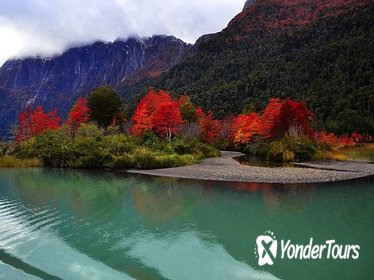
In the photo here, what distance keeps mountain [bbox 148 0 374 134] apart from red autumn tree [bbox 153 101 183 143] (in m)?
39.7

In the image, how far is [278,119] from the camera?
202 feet

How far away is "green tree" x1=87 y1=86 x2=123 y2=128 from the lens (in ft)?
207

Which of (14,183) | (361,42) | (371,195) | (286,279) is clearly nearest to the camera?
(286,279)

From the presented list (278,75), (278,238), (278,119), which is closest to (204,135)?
(278,119)

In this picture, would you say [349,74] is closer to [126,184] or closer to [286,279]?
[126,184]

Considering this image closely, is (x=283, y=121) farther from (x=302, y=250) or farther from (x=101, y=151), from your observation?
(x=302, y=250)

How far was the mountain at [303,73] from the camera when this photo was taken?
97.3m

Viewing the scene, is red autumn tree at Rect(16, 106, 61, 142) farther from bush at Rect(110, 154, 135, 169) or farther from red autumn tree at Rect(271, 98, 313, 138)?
red autumn tree at Rect(271, 98, 313, 138)

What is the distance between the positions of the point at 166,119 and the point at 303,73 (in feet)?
258

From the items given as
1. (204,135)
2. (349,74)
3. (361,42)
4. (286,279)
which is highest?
(361,42)

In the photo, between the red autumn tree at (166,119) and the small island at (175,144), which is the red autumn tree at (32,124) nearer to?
the small island at (175,144)

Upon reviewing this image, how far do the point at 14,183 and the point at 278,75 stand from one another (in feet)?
346

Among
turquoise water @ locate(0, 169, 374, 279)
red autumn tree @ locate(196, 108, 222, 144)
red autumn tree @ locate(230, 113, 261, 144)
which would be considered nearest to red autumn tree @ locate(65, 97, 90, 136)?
red autumn tree @ locate(196, 108, 222, 144)

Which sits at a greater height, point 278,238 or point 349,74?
point 349,74
